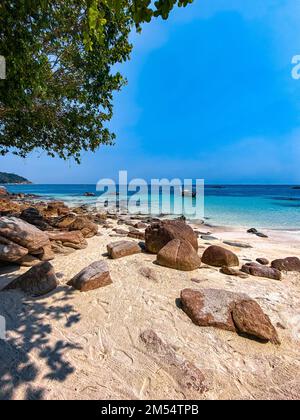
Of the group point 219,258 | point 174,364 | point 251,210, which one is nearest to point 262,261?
point 219,258

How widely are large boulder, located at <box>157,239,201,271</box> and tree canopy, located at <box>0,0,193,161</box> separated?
16.4 feet

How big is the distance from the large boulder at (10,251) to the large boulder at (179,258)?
12.1 feet

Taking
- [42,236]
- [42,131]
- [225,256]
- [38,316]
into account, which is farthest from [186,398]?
[42,131]

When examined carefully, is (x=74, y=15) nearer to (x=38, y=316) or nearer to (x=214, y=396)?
(x=38, y=316)

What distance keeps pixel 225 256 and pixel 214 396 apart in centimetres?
420

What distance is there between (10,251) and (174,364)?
185 inches

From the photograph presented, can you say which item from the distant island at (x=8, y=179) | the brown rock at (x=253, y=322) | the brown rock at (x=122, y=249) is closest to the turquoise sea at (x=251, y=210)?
the brown rock at (x=122, y=249)

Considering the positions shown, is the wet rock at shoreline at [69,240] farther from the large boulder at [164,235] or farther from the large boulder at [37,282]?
the large boulder at [37,282]

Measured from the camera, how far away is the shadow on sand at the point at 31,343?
2.83 meters

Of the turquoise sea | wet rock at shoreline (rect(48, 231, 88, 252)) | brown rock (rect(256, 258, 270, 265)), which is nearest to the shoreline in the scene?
brown rock (rect(256, 258, 270, 265))

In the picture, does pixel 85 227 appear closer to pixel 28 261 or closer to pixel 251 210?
pixel 28 261

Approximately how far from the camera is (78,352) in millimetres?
3322

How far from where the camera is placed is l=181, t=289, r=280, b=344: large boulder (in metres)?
3.70

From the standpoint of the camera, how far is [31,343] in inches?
135
